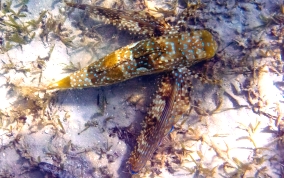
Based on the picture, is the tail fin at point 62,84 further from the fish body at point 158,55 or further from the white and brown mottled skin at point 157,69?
the fish body at point 158,55

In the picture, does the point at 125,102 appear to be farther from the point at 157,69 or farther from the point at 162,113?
the point at 157,69

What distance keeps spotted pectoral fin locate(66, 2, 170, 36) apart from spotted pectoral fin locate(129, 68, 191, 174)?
42.9 inches

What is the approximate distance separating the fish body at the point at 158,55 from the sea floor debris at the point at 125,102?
1.67ft

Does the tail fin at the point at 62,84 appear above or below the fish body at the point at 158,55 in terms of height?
below

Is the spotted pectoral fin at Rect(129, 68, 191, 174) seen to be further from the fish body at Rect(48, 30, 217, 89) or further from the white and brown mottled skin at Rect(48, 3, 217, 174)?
the fish body at Rect(48, 30, 217, 89)

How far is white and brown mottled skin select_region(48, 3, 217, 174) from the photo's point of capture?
503 cm

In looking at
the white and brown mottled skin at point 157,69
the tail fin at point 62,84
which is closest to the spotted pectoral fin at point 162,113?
the white and brown mottled skin at point 157,69

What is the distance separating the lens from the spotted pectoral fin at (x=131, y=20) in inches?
211

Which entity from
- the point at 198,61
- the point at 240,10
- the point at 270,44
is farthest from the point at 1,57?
the point at 270,44

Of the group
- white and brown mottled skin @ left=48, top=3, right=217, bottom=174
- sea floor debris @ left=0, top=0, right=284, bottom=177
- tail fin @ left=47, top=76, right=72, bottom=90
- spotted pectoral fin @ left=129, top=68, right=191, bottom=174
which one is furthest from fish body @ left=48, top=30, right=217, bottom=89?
tail fin @ left=47, top=76, right=72, bottom=90

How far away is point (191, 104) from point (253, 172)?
2.03 metres

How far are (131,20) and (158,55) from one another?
1.18m

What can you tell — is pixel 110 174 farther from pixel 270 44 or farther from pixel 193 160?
pixel 270 44

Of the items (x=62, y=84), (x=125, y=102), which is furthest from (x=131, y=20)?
(x=62, y=84)
